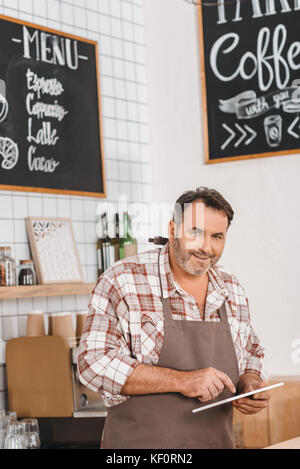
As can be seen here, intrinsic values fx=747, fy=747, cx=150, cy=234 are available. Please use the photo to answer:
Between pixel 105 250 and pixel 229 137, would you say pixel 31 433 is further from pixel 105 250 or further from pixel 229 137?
pixel 229 137

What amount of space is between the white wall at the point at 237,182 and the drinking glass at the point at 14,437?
1.44 m

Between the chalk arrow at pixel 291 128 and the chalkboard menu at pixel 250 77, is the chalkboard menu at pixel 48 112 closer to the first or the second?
the chalkboard menu at pixel 250 77

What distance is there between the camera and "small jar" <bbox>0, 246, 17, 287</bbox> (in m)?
3.19

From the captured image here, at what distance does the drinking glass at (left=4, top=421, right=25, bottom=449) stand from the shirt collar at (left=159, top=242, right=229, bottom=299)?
1.03m

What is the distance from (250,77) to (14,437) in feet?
7.24

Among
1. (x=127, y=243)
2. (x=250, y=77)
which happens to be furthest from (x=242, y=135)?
(x=127, y=243)

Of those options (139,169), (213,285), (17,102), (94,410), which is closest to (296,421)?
(94,410)

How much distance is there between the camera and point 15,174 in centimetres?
340

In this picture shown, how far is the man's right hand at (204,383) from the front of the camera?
1.99m

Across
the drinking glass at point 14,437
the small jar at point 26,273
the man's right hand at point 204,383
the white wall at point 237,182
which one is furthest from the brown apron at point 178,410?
the white wall at point 237,182

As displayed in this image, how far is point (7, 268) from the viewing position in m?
3.21

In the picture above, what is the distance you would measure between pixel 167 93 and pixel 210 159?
491 mm

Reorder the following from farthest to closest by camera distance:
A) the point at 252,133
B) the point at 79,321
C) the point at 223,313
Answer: the point at 252,133 < the point at 79,321 < the point at 223,313
